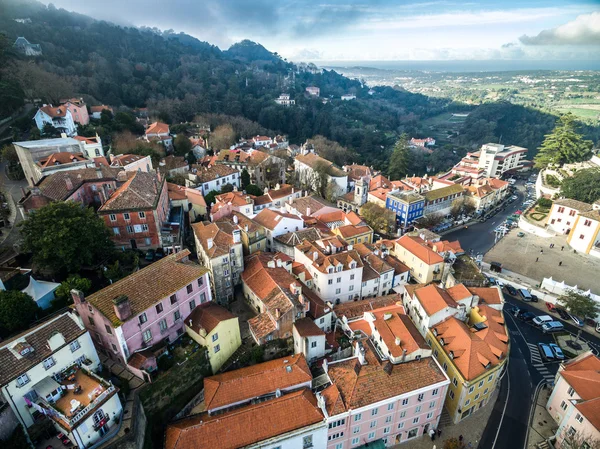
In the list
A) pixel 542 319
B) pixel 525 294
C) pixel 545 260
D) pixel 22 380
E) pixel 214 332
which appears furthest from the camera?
pixel 545 260

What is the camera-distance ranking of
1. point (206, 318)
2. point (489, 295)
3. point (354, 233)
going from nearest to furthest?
1. point (206, 318)
2. point (489, 295)
3. point (354, 233)

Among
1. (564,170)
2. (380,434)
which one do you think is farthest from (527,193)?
(380,434)

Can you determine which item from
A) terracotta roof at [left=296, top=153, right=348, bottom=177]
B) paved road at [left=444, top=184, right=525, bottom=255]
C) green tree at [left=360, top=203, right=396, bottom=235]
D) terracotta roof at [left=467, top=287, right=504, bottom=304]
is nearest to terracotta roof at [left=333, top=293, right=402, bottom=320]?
terracotta roof at [left=467, top=287, right=504, bottom=304]

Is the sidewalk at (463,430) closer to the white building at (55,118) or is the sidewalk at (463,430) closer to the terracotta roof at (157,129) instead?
the white building at (55,118)

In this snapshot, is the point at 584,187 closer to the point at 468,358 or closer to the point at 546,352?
the point at 546,352

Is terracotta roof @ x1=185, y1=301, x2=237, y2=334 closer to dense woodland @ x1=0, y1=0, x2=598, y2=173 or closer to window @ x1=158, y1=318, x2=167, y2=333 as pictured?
window @ x1=158, y1=318, x2=167, y2=333

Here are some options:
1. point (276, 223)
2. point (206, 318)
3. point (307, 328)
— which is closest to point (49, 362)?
point (206, 318)

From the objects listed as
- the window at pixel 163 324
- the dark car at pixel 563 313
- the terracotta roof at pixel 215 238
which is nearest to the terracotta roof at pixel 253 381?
the window at pixel 163 324

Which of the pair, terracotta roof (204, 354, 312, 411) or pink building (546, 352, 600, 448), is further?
pink building (546, 352, 600, 448)
